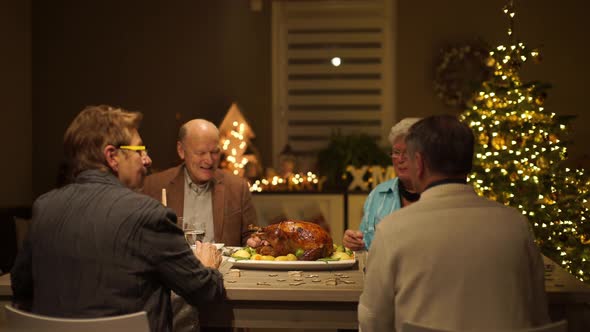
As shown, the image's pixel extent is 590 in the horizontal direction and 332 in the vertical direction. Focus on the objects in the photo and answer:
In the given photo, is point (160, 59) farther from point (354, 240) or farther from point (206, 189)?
point (354, 240)

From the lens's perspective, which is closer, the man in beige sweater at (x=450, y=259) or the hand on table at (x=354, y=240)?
the man in beige sweater at (x=450, y=259)

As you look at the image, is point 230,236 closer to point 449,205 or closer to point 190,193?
point 190,193

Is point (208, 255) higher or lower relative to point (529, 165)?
lower

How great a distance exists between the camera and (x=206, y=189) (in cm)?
419

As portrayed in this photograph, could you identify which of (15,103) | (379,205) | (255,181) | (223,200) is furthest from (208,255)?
(15,103)

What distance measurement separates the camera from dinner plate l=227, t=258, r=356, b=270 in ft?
9.54

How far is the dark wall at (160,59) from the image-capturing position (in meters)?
7.74

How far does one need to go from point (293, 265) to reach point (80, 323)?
100 centimetres

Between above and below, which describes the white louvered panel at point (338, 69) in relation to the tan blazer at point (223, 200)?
above

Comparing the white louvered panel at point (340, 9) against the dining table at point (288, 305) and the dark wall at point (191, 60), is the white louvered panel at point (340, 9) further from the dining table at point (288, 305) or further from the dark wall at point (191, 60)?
the dining table at point (288, 305)

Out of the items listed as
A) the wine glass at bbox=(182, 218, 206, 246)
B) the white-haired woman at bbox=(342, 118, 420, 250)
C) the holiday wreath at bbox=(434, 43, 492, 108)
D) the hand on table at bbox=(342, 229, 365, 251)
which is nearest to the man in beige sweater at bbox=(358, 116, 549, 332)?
the wine glass at bbox=(182, 218, 206, 246)

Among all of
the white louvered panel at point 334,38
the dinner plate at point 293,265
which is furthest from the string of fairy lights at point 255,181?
the dinner plate at point 293,265

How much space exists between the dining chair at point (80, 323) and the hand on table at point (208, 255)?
2.21 feet

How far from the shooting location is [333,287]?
263 centimetres
